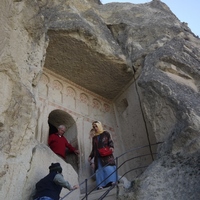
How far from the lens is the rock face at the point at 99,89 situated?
14.6 feet

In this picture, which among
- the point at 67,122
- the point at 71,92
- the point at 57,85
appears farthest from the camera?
the point at 71,92

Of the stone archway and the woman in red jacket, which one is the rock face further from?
the woman in red jacket

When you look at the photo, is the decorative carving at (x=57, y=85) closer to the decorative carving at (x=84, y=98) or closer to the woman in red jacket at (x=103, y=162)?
the decorative carving at (x=84, y=98)

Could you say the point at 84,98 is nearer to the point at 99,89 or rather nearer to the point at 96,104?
the point at 96,104

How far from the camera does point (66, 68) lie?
8227 mm

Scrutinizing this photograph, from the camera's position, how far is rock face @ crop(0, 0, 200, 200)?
14.6ft

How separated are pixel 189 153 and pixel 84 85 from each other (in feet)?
15.0

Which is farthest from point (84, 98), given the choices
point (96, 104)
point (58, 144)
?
point (58, 144)

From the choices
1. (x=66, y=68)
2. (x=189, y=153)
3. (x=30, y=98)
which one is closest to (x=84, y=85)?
(x=66, y=68)

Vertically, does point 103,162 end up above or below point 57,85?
below

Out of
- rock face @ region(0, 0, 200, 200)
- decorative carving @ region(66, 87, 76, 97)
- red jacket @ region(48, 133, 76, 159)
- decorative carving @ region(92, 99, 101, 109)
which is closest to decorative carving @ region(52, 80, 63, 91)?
rock face @ region(0, 0, 200, 200)

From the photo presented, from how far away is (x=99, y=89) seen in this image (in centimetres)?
888

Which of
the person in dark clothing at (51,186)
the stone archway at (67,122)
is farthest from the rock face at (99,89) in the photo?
the person in dark clothing at (51,186)

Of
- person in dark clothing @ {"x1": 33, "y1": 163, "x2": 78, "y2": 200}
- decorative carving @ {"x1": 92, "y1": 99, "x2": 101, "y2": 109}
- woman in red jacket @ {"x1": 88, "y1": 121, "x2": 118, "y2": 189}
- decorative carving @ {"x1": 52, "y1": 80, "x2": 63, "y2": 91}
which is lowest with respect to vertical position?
person in dark clothing @ {"x1": 33, "y1": 163, "x2": 78, "y2": 200}
